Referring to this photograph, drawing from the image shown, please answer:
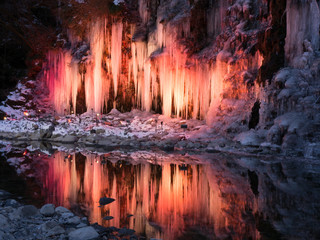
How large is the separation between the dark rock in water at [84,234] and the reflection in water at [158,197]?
2.42 feet

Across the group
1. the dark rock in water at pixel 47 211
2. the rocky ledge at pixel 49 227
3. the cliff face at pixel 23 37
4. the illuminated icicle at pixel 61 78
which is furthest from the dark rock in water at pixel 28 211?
the cliff face at pixel 23 37

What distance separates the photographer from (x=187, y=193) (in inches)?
280

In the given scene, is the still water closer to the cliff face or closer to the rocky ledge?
the rocky ledge

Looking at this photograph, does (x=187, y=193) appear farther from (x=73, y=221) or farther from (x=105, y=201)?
(x=73, y=221)

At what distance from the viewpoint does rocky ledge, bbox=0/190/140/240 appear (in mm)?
4074

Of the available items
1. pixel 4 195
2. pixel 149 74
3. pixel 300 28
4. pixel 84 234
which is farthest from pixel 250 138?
pixel 84 234

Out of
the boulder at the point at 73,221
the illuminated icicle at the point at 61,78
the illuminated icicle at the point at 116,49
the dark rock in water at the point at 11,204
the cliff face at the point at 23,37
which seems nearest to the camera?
the boulder at the point at 73,221

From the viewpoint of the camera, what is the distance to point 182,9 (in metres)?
Result: 21.8

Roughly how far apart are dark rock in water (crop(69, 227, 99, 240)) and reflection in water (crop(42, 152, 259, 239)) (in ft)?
2.42

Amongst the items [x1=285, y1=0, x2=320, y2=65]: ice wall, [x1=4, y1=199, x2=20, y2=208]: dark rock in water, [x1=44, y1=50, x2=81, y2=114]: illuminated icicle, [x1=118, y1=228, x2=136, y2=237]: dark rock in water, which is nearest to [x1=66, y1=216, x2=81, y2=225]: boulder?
[x1=118, y1=228, x2=136, y2=237]: dark rock in water

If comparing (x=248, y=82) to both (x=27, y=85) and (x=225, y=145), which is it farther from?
(x=27, y=85)

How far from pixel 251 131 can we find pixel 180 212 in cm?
973

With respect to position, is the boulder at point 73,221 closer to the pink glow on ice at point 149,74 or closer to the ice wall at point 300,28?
Answer: the ice wall at point 300,28

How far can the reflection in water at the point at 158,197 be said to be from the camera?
493cm
